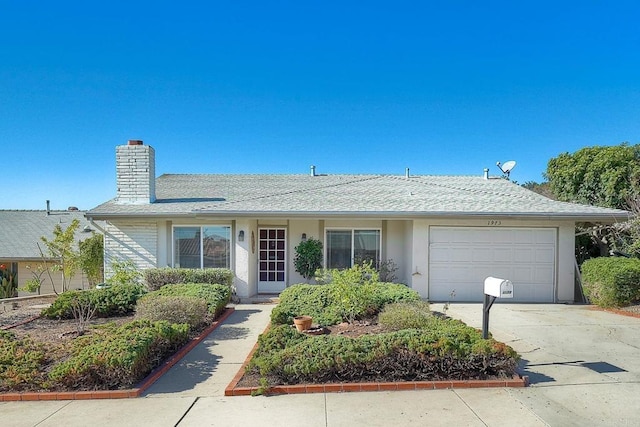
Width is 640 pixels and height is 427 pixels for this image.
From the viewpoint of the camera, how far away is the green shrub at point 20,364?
4852mm

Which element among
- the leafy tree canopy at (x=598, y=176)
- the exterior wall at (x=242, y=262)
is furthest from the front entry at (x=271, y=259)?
the leafy tree canopy at (x=598, y=176)

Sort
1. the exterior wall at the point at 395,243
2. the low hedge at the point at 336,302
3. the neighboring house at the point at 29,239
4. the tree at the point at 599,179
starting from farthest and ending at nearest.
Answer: the neighboring house at the point at 29,239 → the tree at the point at 599,179 → the exterior wall at the point at 395,243 → the low hedge at the point at 336,302

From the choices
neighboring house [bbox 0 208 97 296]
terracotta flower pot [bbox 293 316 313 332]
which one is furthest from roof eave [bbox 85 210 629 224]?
neighboring house [bbox 0 208 97 296]

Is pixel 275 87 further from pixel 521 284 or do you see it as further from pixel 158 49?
pixel 521 284

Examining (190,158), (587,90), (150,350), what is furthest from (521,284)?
(190,158)

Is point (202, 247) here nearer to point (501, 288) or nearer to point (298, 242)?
point (298, 242)

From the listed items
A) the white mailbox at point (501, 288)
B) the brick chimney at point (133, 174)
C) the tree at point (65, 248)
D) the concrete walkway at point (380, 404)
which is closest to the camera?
the concrete walkway at point (380, 404)

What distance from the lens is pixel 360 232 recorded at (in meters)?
12.5

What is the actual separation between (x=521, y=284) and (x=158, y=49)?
1249 centimetres

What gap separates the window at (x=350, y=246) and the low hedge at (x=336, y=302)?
11.3ft

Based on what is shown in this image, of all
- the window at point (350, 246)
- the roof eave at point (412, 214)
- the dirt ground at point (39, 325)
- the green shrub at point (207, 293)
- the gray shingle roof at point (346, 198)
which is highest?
the gray shingle roof at point (346, 198)

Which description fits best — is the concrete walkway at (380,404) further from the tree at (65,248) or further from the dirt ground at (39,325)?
the tree at (65,248)

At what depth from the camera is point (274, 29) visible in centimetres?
1160

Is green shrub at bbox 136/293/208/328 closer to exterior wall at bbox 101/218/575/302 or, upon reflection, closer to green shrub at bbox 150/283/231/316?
green shrub at bbox 150/283/231/316
